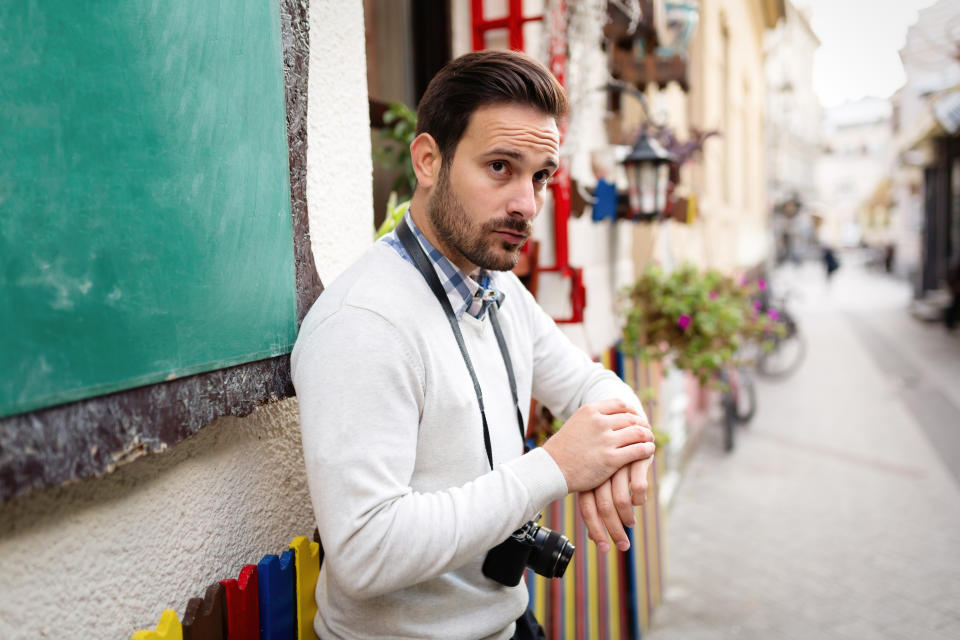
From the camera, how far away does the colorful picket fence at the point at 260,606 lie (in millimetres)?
1233

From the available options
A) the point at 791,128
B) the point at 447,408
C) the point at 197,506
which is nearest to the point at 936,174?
the point at 791,128

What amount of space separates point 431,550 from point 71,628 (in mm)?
590

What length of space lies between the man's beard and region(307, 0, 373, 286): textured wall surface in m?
0.43

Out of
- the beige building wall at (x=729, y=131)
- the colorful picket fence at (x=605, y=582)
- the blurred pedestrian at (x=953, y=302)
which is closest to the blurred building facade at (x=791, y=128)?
the beige building wall at (x=729, y=131)

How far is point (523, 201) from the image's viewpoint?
142 centimetres

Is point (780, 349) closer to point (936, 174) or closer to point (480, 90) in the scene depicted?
point (480, 90)

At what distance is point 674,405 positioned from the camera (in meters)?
6.14

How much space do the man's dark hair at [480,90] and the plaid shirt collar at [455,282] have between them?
19 cm

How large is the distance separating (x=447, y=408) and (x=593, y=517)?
1.25 feet

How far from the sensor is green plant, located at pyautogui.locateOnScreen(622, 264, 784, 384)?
13.1ft

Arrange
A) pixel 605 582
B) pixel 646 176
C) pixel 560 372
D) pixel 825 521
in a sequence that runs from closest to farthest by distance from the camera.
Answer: pixel 560 372
pixel 605 582
pixel 646 176
pixel 825 521

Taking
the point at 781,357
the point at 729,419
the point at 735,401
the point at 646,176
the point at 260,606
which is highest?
the point at 646,176

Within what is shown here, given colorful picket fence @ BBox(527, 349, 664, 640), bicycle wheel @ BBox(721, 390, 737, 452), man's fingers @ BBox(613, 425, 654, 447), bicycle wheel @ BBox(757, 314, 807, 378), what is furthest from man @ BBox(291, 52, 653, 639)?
bicycle wheel @ BBox(757, 314, 807, 378)

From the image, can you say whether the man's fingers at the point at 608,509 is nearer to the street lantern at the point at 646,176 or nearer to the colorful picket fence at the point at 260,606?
the colorful picket fence at the point at 260,606
